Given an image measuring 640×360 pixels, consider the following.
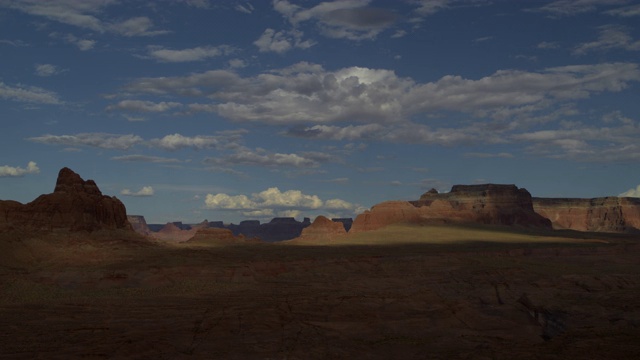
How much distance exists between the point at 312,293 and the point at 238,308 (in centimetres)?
870

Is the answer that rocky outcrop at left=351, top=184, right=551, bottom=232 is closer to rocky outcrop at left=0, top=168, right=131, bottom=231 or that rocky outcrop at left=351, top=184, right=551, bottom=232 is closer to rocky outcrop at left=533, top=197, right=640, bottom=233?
rocky outcrop at left=533, top=197, right=640, bottom=233

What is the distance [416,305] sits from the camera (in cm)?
4234

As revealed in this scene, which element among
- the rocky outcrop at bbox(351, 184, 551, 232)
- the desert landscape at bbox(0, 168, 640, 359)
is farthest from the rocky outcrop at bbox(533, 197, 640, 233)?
the desert landscape at bbox(0, 168, 640, 359)

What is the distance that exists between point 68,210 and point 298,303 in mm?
34662

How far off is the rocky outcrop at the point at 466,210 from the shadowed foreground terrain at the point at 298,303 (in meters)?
59.9

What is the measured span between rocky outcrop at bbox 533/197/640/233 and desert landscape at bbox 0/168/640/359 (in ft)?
303

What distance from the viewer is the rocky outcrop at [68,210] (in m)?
62.2

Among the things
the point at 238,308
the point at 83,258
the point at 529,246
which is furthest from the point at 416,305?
the point at 529,246

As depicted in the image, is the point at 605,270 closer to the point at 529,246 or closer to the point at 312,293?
the point at 529,246

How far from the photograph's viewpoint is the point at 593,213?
180m

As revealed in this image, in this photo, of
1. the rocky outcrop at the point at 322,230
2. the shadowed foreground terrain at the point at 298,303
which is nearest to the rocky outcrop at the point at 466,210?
the rocky outcrop at the point at 322,230

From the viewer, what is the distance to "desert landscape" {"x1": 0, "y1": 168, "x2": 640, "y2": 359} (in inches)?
1224

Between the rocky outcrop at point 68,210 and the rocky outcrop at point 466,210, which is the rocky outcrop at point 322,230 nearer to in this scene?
the rocky outcrop at point 466,210

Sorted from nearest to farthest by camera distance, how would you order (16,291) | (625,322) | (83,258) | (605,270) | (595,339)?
(595,339)
(625,322)
(16,291)
(83,258)
(605,270)
